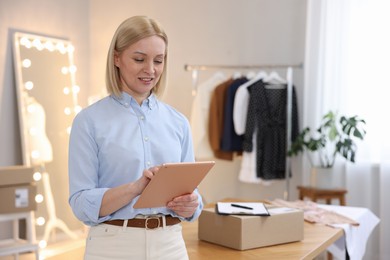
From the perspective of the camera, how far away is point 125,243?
4.46ft

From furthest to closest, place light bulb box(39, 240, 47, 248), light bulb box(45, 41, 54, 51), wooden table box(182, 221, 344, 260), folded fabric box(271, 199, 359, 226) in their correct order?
light bulb box(45, 41, 54, 51)
light bulb box(39, 240, 47, 248)
folded fabric box(271, 199, 359, 226)
wooden table box(182, 221, 344, 260)

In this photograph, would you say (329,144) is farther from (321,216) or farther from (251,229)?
(251,229)

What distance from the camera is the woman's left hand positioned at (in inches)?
55.1

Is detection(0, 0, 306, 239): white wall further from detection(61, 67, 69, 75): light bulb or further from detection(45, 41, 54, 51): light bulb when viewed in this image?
detection(61, 67, 69, 75): light bulb

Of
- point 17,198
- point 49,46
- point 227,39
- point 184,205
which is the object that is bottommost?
point 17,198

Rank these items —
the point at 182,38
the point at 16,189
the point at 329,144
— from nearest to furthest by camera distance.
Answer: the point at 16,189
the point at 329,144
the point at 182,38

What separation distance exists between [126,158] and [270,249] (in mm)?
1062

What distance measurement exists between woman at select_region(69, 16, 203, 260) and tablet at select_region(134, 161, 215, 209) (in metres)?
0.02

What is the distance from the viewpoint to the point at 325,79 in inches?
186

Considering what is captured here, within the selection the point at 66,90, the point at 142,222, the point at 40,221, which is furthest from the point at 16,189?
the point at 142,222

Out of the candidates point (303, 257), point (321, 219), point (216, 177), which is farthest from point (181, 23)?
point (303, 257)

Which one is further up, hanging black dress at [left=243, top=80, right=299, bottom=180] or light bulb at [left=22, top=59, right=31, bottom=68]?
light bulb at [left=22, top=59, right=31, bottom=68]

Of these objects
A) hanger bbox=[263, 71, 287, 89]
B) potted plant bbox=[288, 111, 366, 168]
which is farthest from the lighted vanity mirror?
potted plant bbox=[288, 111, 366, 168]

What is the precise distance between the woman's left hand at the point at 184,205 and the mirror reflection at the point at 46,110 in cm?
347
